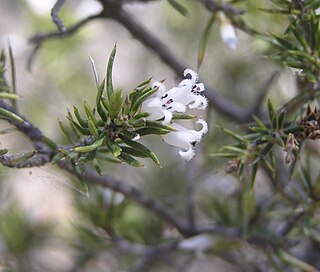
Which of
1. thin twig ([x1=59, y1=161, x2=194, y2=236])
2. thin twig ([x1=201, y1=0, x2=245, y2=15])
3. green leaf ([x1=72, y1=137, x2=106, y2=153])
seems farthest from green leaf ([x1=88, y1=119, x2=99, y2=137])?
thin twig ([x1=201, y1=0, x2=245, y2=15])

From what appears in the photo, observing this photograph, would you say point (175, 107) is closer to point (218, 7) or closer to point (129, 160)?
point (129, 160)

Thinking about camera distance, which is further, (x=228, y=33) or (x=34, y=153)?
(x=228, y=33)

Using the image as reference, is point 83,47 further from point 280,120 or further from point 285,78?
point 280,120

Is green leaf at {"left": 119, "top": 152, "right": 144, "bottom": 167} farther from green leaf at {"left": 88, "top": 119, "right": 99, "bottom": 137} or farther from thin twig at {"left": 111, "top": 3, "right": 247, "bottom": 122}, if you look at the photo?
thin twig at {"left": 111, "top": 3, "right": 247, "bottom": 122}

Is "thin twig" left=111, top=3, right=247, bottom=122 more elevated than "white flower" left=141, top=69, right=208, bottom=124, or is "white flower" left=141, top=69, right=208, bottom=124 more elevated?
"white flower" left=141, top=69, right=208, bottom=124

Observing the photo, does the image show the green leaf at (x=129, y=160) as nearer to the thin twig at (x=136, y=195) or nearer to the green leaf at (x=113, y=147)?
the green leaf at (x=113, y=147)

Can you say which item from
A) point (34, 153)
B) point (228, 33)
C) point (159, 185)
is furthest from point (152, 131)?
point (159, 185)
